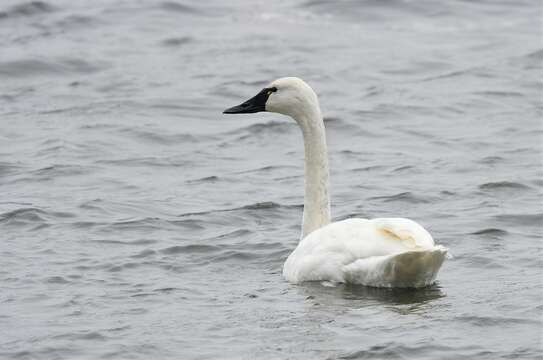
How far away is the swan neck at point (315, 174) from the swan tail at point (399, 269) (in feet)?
3.99

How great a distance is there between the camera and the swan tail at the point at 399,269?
31.1 ft

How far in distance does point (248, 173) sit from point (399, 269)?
5.13 metres

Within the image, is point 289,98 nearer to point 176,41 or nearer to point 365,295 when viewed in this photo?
point 365,295

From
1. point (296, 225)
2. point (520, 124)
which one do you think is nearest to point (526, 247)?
point (296, 225)

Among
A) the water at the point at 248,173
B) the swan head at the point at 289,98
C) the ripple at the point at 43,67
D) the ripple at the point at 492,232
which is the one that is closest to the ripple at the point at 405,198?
the water at the point at 248,173

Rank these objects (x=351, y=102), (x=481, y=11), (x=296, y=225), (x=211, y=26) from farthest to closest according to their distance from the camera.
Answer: (x=481, y=11) < (x=211, y=26) < (x=351, y=102) < (x=296, y=225)

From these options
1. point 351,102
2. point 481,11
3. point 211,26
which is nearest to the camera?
point 351,102

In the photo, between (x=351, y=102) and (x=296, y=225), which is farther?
(x=351, y=102)

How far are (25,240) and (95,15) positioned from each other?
39.1 feet

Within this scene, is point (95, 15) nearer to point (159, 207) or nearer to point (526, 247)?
point (159, 207)

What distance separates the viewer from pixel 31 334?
29.2ft

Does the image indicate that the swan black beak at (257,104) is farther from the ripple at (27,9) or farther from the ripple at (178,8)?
the ripple at (178,8)

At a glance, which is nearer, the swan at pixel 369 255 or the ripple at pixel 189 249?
the swan at pixel 369 255

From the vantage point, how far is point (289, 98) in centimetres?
1092
